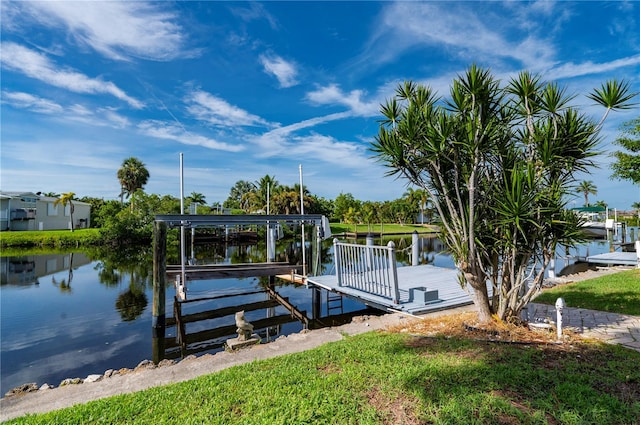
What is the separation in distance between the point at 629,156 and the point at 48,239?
36.3 meters

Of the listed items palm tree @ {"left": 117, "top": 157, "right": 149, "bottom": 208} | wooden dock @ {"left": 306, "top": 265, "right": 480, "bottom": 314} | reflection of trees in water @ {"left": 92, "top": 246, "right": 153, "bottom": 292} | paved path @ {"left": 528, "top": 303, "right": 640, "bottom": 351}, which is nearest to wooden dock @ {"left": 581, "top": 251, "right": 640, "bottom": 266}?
wooden dock @ {"left": 306, "top": 265, "right": 480, "bottom": 314}

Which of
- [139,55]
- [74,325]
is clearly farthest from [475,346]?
[139,55]

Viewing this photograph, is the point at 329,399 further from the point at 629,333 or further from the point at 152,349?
the point at 152,349

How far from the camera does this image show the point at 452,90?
473 cm

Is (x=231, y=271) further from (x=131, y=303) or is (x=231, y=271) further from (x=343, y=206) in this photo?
(x=343, y=206)

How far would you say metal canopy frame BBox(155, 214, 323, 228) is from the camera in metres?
8.60

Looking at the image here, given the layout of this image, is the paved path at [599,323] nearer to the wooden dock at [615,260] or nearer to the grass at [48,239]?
the wooden dock at [615,260]

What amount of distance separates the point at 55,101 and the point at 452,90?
14024 mm

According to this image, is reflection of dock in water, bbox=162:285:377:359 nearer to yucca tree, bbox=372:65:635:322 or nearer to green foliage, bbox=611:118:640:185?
yucca tree, bbox=372:65:635:322

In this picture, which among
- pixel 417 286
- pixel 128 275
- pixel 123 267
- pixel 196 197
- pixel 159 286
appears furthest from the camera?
pixel 196 197

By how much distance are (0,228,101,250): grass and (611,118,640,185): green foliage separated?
33307mm

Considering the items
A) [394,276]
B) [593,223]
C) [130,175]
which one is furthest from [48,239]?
[593,223]

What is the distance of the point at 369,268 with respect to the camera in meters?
6.86

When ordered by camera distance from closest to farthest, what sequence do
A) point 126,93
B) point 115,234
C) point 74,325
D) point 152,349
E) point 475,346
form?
point 475,346 < point 152,349 < point 74,325 < point 126,93 < point 115,234
